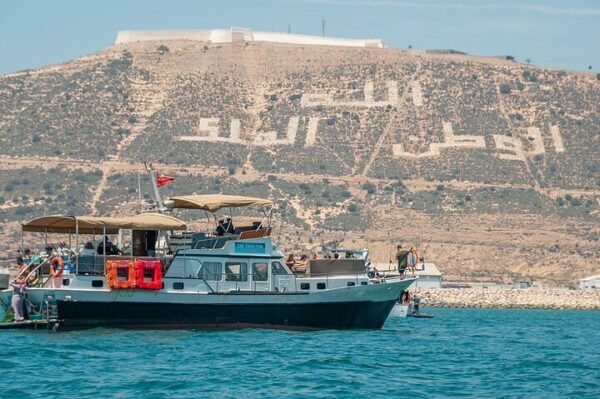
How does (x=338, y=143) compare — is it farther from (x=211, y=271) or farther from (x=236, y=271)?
(x=211, y=271)

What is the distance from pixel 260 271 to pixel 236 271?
79cm

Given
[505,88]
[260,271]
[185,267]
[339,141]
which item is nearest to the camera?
[185,267]

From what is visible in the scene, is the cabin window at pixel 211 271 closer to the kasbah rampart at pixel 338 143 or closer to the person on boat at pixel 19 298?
the person on boat at pixel 19 298

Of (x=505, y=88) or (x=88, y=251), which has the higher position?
(x=505, y=88)

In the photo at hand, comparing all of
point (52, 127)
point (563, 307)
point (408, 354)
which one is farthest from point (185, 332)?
point (52, 127)

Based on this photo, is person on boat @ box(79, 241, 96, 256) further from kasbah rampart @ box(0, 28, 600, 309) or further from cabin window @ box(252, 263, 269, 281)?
kasbah rampart @ box(0, 28, 600, 309)

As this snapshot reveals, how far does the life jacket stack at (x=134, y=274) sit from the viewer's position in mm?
44781

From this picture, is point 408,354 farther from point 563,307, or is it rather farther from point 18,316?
point 563,307

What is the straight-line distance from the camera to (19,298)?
147 feet

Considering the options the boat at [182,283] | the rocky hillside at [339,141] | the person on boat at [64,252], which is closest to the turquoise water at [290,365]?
the boat at [182,283]

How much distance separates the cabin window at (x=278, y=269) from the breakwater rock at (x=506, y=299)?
43.6 m

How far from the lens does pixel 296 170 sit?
437 feet

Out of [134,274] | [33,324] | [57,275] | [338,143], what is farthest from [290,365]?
Result: [338,143]

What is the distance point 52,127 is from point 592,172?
5031 centimetres
